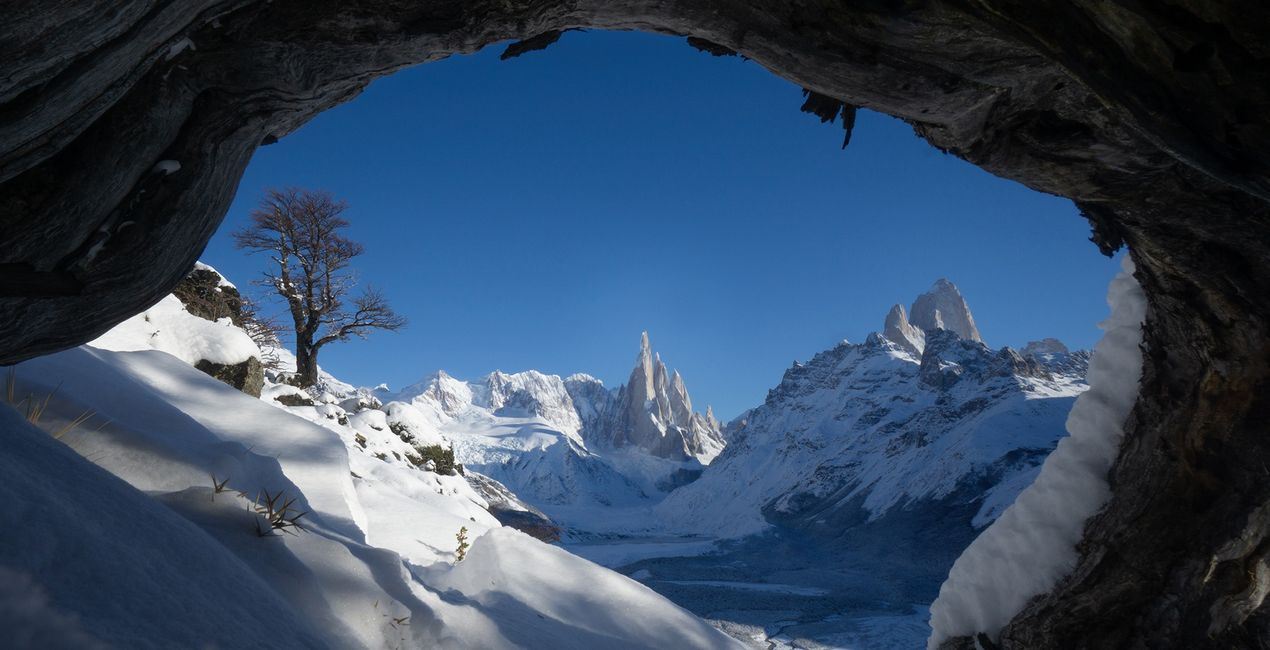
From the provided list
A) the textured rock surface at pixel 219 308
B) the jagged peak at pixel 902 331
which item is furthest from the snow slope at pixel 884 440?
the textured rock surface at pixel 219 308

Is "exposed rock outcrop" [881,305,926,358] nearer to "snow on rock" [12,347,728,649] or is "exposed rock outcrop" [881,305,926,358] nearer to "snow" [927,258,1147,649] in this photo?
"snow" [927,258,1147,649]

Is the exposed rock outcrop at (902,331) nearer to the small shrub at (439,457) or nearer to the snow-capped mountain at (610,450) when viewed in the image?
the snow-capped mountain at (610,450)

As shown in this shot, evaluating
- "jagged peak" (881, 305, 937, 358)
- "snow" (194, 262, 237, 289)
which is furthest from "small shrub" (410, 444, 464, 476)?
"jagged peak" (881, 305, 937, 358)

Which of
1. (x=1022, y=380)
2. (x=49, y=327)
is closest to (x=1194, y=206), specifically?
(x=49, y=327)

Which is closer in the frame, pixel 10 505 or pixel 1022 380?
pixel 10 505

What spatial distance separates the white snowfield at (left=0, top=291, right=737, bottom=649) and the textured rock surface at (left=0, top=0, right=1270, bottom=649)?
1.09 m

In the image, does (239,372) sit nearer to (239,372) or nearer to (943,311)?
(239,372)

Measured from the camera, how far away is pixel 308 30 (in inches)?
124

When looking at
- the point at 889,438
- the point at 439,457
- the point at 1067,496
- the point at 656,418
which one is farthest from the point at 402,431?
the point at 656,418

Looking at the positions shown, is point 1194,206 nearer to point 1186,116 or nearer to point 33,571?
point 1186,116

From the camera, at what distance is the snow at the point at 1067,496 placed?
4.86 m

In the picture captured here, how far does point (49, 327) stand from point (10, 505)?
228 centimetres

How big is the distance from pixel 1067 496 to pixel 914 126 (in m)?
3.89

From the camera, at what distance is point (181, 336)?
34.5 ft
